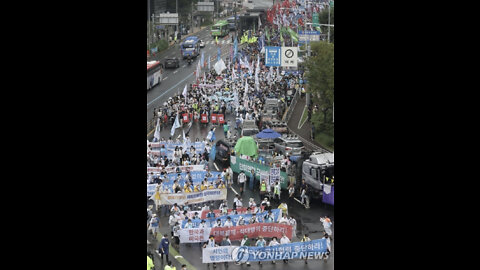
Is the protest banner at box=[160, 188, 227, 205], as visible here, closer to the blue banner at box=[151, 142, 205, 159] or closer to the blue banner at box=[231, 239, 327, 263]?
the blue banner at box=[231, 239, 327, 263]

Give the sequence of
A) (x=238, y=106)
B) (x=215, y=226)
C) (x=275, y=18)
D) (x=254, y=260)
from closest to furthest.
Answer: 1. (x=254, y=260)
2. (x=215, y=226)
3. (x=238, y=106)
4. (x=275, y=18)

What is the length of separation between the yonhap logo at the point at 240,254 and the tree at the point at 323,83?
1477 centimetres

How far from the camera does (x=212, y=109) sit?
1722 inches

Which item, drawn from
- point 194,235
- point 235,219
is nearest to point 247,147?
point 235,219

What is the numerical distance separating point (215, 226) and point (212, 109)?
1828 cm

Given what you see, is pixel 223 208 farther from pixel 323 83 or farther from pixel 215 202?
pixel 323 83

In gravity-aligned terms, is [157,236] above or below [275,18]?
below

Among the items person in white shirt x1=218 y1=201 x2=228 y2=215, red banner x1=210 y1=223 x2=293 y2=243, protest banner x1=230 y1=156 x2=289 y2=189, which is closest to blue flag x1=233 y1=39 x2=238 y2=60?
protest banner x1=230 y1=156 x2=289 y2=189

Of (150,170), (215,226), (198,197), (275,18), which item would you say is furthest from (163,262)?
(275,18)

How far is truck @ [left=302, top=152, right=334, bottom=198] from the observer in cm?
3056

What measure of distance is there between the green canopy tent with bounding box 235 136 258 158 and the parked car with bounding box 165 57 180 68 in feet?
71.6

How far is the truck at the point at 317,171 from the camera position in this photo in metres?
30.6

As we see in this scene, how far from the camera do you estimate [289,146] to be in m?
35.7

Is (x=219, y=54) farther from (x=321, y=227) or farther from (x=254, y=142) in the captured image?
(x=321, y=227)
